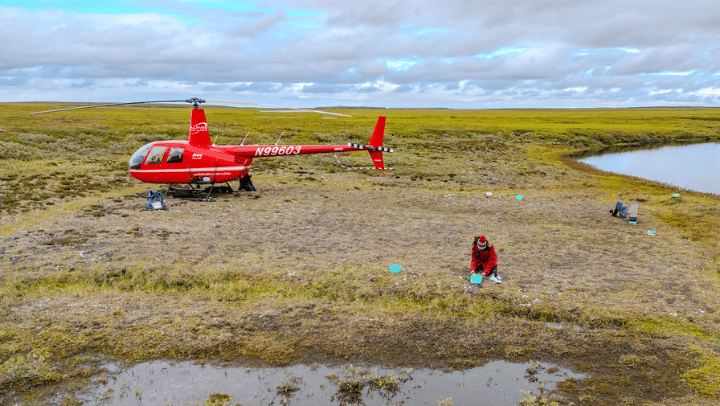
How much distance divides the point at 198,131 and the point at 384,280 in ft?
44.0

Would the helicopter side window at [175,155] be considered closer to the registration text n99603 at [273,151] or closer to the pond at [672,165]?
the registration text n99603 at [273,151]

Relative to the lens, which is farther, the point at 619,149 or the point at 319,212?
the point at 619,149

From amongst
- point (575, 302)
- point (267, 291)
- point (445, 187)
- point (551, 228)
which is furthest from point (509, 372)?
point (445, 187)

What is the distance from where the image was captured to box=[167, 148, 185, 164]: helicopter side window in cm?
1994

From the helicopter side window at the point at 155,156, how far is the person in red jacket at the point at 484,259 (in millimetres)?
15170

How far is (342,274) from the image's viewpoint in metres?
12.0

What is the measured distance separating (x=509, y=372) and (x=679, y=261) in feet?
30.0

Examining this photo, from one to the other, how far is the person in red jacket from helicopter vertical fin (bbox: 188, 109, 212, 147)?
14.3 metres

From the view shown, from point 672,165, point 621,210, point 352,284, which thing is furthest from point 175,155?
point 672,165

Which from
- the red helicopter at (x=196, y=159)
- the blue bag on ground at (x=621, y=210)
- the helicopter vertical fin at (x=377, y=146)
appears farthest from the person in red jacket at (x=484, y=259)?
the helicopter vertical fin at (x=377, y=146)

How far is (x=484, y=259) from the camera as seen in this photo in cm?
1182

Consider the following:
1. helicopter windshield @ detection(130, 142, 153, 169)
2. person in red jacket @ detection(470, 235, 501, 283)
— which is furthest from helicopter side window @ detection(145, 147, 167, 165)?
person in red jacket @ detection(470, 235, 501, 283)

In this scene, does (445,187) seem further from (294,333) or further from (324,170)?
(294,333)

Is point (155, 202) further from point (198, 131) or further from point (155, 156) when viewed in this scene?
point (198, 131)
